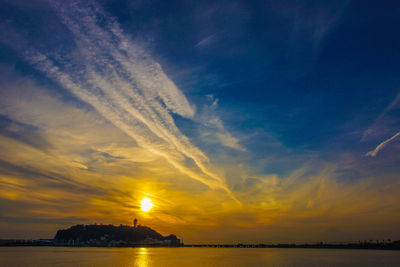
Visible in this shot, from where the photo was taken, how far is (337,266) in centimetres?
11038

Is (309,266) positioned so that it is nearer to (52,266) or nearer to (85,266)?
(85,266)

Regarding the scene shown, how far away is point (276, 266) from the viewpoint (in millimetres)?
106688

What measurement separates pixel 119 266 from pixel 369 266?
9456cm

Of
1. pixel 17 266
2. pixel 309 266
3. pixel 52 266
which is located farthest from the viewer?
pixel 309 266

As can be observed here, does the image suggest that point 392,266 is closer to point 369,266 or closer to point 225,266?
point 369,266

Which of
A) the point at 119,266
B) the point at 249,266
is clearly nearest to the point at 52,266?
the point at 119,266

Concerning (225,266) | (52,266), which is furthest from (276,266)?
(52,266)

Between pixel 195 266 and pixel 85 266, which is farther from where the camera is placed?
pixel 195 266

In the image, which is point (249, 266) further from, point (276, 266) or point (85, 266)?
point (85, 266)

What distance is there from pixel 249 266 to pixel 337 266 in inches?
1406

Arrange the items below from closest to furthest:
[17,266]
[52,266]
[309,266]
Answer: [17,266] → [52,266] → [309,266]

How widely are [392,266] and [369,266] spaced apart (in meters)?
8.63

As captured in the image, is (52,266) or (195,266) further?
(195,266)

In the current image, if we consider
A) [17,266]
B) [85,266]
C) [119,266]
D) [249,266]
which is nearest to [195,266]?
[249,266]
